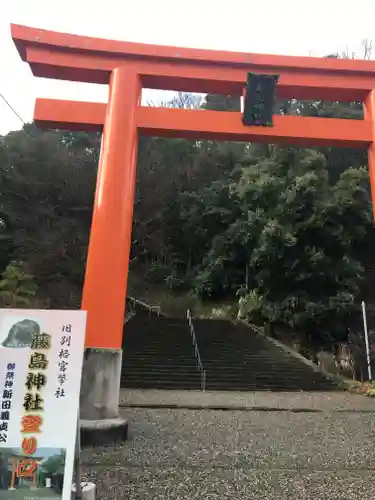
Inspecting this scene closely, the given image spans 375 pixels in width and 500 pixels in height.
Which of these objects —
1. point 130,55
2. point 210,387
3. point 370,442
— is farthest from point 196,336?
point 130,55

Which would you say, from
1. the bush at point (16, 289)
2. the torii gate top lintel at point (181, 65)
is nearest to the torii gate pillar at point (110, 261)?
the torii gate top lintel at point (181, 65)

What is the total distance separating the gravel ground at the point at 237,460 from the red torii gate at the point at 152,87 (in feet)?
7.05

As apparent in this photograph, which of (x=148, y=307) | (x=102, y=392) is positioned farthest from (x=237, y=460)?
(x=148, y=307)

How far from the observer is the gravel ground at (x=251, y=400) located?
727 centimetres

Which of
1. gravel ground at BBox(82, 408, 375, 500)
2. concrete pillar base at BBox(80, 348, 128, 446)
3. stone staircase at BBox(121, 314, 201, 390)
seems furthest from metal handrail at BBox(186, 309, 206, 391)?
concrete pillar base at BBox(80, 348, 128, 446)

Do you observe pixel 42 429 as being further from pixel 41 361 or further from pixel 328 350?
pixel 328 350

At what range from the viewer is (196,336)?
44.6ft

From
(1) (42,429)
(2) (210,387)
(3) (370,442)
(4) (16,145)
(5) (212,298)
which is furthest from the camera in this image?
(4) (16,145)

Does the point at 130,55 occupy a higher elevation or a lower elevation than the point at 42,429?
higher

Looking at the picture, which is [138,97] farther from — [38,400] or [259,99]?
[38,400]

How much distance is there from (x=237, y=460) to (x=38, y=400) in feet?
8.21

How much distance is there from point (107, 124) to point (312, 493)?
183 inches

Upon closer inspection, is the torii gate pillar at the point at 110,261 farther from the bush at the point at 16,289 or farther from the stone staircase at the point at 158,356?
the bush at the point at 16,289

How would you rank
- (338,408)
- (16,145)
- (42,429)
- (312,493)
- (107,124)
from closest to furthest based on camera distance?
(42,429)
(312,493)
(107,124)
(338,408)
(16,145)
